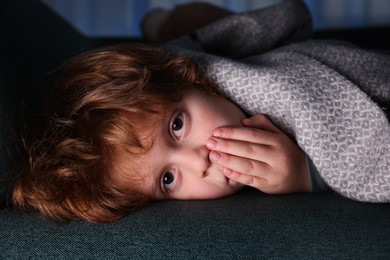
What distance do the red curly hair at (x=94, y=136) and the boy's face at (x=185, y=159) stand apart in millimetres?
26

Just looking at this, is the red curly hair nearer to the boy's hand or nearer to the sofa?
the sofa

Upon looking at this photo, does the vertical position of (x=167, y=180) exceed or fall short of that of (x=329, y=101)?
it falls short

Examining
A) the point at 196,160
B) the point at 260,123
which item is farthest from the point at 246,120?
the point at 196,160

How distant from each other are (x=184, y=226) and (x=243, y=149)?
0.21 meters

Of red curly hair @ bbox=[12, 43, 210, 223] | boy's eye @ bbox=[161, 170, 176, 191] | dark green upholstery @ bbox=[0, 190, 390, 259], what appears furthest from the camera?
boy's eye @ bbox=[161, 170, 176, 191]

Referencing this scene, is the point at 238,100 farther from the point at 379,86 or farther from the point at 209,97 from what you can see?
the point at 379,86

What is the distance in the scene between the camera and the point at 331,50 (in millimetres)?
910

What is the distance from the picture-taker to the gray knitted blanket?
758mm

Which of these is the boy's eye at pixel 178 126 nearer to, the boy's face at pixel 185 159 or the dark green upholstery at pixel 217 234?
Answer: the boy's face at pixel 185 159

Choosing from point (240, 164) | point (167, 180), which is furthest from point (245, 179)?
point (167, 180)

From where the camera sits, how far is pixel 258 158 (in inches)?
30.9

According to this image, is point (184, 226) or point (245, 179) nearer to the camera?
point (184, 226)

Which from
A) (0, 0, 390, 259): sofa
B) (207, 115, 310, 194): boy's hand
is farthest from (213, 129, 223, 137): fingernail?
(0, 0, 390, 259): sofa

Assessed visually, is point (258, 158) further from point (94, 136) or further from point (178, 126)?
point (94, 136)
